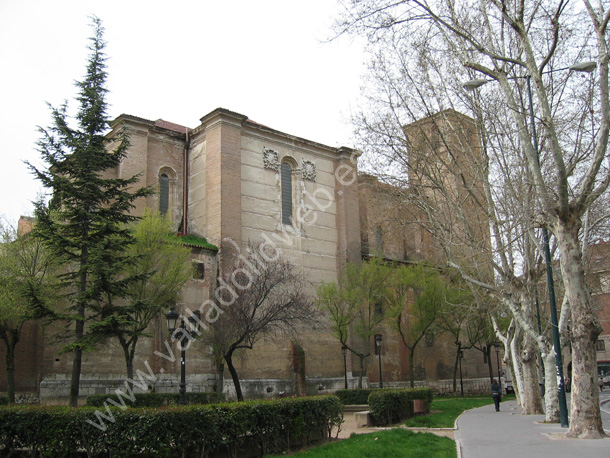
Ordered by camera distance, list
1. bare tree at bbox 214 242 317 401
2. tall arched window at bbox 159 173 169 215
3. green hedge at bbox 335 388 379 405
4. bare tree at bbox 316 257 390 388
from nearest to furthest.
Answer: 1. bare tree at bbox 214 242 317 401
2. green hedge at bbox 335 388 379 405
3. bare tree at bbox 316 257 390 388
4. tall arched window at bbox 159 173 169 215

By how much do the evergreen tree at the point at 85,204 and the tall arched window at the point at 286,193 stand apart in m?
13.3

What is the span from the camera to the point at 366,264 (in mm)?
30516

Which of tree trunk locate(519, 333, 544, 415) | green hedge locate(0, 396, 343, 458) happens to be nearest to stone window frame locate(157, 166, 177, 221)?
tree trunk locate(519, 333, 544, 415)

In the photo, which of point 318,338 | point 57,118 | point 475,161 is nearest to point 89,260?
point 57,118

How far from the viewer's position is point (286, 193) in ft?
101

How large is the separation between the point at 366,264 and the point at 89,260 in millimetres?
17073

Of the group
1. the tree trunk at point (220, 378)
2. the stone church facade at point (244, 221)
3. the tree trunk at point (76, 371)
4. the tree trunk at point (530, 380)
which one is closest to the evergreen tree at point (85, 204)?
the tree trunk at point (76, 371)

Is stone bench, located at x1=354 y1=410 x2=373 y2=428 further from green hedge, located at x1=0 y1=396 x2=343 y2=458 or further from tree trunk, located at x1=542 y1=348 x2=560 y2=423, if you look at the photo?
green hedge, located at x1=0 y1=396 x2=343 y2=458

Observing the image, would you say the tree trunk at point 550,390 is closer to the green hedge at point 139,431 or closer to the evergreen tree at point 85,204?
the green hedge at point 139,431

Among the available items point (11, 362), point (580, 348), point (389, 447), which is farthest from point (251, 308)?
point (580, 348)

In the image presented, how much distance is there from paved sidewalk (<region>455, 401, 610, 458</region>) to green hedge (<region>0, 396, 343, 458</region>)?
3960 mm

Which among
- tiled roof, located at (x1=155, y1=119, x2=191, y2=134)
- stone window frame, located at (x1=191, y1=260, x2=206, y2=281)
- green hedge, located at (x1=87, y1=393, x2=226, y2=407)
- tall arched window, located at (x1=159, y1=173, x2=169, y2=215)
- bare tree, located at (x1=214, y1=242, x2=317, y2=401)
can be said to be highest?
tiled roof, located at (x1=155, y1=119, x2=191, y2=134)

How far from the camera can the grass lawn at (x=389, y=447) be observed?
10370 mm

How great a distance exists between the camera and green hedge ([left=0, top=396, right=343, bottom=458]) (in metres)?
8.96
